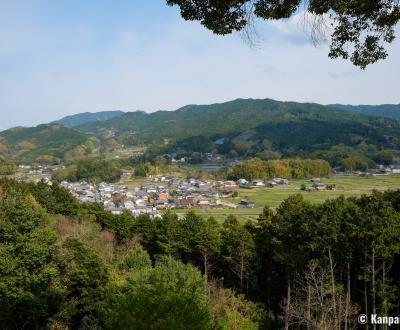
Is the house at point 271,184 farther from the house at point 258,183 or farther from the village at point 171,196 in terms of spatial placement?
the house at point 258,183

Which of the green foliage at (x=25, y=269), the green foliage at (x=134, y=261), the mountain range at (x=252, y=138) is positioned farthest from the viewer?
the mountain range at (x=252, y=138)

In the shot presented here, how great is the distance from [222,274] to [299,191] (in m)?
42.3

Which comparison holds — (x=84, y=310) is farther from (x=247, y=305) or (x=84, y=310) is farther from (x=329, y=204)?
(x=329, y=204)

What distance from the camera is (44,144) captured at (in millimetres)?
156000

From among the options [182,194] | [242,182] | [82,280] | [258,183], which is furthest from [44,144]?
[82,280]

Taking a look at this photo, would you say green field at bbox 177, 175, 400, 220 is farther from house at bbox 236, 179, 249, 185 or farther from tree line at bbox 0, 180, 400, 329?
tree line at bbox 0, 180, 400, 329

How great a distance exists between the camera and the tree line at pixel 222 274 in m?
11.2

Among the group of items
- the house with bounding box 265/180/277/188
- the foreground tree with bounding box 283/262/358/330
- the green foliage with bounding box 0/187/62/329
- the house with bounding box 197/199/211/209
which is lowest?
the house with bounding box 197/199/211/209

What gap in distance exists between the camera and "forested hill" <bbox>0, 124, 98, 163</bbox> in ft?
436

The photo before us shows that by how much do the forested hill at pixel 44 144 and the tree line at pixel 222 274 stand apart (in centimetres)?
11462

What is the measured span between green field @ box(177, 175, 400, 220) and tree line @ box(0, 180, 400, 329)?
22379 millimetres

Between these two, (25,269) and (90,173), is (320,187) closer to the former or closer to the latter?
(90,173)

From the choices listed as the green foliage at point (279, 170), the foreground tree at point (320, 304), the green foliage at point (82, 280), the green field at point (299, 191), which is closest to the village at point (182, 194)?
the green field at point (299, 191)

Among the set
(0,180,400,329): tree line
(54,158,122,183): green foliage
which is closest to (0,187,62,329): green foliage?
(0,180,400,329): tree line
